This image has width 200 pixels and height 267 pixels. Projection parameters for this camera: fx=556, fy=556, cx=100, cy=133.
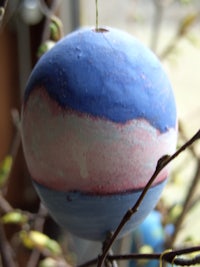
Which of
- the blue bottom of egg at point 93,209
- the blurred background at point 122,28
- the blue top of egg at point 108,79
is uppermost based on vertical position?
the blue top of egg at point 108,79

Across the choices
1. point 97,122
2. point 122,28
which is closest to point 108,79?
point 97,122

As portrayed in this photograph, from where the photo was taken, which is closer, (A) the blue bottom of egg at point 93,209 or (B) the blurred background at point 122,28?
(A) the blue bottom of egg at point 93,209

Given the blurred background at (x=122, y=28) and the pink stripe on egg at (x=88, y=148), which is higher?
the pink stripe on egg at (x=88, y=148)

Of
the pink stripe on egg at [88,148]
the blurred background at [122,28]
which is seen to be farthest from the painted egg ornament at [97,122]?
the blurred background at [122,28]

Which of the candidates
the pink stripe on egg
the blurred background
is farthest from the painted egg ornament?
the blurred background

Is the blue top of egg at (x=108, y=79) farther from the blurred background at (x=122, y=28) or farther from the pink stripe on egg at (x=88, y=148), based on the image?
the blurred background at (x=122, y=28)

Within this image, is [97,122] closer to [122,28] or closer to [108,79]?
[108,79]

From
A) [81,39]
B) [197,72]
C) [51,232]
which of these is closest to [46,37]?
[81,39]

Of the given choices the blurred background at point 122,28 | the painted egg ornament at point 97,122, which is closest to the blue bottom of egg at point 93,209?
the painted egg ornament at point 97,122
